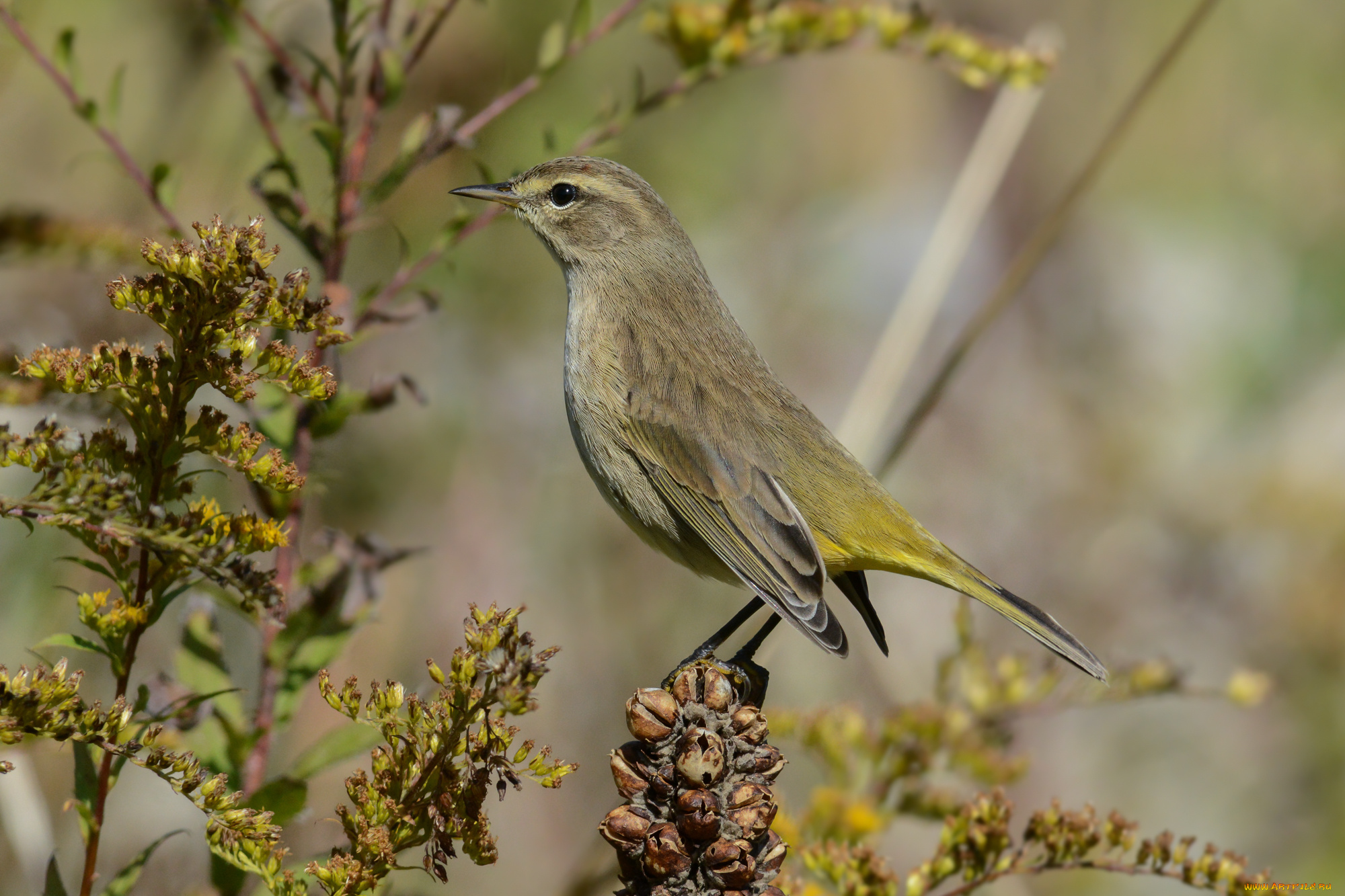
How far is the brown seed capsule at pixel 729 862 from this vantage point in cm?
178

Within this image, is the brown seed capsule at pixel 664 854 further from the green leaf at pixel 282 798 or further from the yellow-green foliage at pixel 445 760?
the green leaf at pixel 282 798

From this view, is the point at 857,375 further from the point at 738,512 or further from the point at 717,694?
the point at 717,694

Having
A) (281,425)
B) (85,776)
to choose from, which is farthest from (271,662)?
(85,776)

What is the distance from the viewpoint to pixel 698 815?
1.82 meters

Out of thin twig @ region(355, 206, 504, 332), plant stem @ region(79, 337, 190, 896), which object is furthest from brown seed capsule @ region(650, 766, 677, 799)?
thin twig @ region(355, 206, 504, 332)

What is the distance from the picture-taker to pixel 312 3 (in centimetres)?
402

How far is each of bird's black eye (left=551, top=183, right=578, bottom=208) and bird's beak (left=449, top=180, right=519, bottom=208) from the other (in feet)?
0.79

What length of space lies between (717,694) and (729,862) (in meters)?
0.34

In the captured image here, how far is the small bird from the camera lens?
3234 mm

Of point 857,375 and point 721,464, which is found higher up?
point 857,375

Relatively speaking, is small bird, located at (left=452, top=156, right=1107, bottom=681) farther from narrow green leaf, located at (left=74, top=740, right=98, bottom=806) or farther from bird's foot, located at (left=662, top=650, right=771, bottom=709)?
narrow green leaf, located at (left=74, top=740, right=98, bottom=806)

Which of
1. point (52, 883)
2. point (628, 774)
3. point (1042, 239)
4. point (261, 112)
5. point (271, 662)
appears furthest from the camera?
point (1042, 239)

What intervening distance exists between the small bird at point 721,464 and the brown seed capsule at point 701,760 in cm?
111

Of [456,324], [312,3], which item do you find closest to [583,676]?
[456,324]
